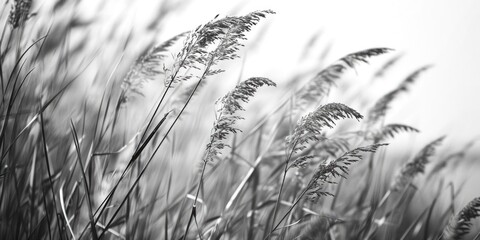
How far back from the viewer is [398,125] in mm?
1889

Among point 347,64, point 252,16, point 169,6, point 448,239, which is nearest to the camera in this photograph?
point 252,16

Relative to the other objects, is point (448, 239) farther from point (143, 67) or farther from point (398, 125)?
point (143, 67)

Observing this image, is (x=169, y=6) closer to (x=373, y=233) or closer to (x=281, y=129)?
(x=281, y=129)

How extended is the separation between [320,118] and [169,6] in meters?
1.61

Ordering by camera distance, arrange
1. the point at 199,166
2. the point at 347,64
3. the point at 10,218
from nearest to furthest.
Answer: the point at 10,218 < the point at 347,64 < the point at 199,166

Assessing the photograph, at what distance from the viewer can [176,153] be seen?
224 centimetres

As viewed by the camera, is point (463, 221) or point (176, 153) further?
point (176, 153)

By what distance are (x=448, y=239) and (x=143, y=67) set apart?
984 millimetres

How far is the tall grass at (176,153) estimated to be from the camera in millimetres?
1203

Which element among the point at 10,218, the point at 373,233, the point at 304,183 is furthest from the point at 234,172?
the point at 10,218

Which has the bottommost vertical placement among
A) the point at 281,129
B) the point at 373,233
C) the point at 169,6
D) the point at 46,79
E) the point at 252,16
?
the point at 373,233

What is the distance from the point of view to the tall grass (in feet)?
3.95

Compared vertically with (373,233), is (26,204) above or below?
above

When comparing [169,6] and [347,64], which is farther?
[169,6]
